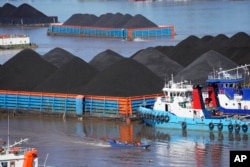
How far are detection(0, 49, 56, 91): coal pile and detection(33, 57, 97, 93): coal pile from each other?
0.72 m

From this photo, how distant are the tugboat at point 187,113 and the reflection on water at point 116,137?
0.25 meters

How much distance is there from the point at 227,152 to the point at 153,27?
47228 mm

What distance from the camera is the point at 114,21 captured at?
256 ft

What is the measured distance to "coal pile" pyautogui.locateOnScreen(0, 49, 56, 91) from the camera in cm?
3747

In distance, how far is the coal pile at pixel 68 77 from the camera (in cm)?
3612

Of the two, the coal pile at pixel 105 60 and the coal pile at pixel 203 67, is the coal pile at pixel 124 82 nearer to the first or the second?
the coal pile at pixel 203 67

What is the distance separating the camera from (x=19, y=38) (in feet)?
222

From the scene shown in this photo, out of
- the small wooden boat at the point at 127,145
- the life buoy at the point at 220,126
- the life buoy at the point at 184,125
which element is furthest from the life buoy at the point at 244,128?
the small wooden boat at the point at 127,145

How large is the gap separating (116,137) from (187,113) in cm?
252

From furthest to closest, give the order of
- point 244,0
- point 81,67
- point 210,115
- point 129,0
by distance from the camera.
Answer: point 129,0, point 244,0, point 81,67, point 210,115

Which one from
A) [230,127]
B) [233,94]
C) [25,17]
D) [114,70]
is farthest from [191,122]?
[25,17]

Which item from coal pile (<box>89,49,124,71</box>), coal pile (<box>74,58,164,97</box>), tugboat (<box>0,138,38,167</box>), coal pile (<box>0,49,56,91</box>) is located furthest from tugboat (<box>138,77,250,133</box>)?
tugboat (<box>0,138,38,167</box>)

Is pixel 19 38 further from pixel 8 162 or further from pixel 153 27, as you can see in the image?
pixel 8 162

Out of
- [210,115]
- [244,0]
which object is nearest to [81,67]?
[210,115]
